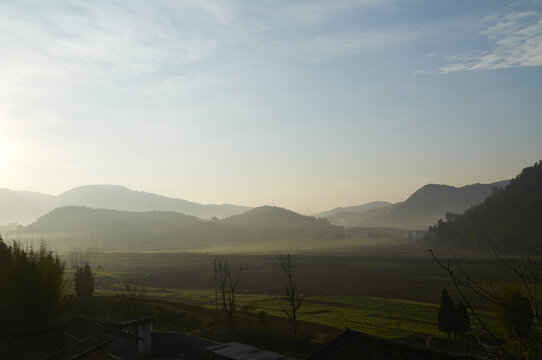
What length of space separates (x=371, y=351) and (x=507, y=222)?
15312cm

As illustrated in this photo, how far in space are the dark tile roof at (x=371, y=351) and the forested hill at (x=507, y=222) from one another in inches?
4833

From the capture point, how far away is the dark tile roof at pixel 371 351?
64.0 ft

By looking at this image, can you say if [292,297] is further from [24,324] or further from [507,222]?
[507,222]

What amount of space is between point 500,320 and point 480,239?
134096 millimetres

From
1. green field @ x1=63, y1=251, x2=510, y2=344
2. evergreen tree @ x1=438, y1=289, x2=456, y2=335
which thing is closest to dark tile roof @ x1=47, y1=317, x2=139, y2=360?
green field @ x1=63, y1=251, x2=510, y2=344

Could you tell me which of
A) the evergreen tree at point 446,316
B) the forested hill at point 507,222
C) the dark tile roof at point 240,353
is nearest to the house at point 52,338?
the dark tile roof at point 240,353

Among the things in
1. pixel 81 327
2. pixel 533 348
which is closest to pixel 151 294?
pixel 81 327

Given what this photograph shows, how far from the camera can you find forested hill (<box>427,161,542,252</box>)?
438 ft

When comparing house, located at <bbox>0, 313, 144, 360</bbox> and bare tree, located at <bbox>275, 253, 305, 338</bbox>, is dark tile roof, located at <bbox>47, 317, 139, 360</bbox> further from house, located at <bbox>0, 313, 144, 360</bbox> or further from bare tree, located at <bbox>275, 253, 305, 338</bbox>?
bare tree, located at <bbox>275, 253, 305, 338</bbox>

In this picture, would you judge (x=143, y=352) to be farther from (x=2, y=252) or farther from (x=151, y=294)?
(x=151, y=294)

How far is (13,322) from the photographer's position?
98.5 feet

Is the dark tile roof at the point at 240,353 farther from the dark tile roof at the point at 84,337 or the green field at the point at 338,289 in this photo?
the green field at the point at 338,289

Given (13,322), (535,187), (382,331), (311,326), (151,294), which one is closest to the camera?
(13,322)

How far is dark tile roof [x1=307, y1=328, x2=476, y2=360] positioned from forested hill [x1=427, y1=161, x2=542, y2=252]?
403ft
